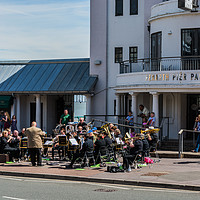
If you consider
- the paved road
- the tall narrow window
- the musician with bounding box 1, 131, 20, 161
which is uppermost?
the tall narrow window

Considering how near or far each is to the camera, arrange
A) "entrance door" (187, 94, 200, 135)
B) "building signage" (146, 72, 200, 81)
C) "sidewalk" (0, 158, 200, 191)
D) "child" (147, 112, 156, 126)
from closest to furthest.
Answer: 1. "sidewalk" (0, 158, 200, 191)
2. "building signage" (146, 72, 200, 81)
3. "child" (147, 112, 156, 126)
4. "entrance door" (187, 94, 200, 135)

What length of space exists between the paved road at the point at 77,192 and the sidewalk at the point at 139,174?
495mm

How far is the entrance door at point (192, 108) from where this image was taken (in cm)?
2634

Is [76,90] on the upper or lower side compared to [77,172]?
upper

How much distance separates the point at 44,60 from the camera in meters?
34.5

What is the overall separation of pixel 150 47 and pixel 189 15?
3498 millimetres

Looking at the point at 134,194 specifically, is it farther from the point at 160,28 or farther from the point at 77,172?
the point at 160,28

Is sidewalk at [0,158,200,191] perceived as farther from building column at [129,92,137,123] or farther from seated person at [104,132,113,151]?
building column at [129,92,137,123]

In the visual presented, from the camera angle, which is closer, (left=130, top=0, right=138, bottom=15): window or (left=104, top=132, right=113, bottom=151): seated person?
(left=104, top=132, right=113, bottom=151): seated person

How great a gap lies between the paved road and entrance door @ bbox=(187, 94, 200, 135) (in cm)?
1256

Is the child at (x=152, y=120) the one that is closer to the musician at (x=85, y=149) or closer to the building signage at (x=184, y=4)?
the musician at (x=85, y=149)

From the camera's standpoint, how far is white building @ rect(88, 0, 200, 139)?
24.5 meters

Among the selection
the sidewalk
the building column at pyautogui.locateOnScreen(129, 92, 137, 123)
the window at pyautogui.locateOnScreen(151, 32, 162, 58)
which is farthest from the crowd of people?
the window at pyautogui.locateOnScreen(151, 32, 162, 58)

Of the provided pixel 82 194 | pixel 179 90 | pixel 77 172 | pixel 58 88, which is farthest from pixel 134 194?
pixel 58 88
